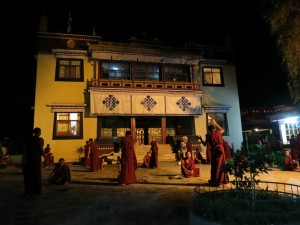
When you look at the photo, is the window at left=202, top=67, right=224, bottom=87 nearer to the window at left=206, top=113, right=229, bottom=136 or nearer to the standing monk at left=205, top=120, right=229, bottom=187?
the window at left=206, top=113, right=229, bottom=136

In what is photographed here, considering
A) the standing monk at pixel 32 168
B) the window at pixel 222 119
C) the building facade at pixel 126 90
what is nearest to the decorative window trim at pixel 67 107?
the building facade at pixel 126 90

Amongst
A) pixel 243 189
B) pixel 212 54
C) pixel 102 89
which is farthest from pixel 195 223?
pixel 212 54

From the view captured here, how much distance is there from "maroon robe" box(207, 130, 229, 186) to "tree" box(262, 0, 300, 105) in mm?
4683

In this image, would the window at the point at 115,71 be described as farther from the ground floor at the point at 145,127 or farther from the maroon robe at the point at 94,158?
the maroon robe at the point at 94,158

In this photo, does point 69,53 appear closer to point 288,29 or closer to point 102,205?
point 288,29

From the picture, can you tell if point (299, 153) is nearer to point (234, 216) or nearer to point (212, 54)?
point (234, 216)

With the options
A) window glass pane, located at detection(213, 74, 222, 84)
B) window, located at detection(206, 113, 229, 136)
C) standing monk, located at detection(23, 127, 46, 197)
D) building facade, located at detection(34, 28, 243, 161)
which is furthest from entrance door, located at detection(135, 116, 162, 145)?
standing monk, located at detection(23, 127, 46, 197)

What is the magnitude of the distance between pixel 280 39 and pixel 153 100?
10.2 m

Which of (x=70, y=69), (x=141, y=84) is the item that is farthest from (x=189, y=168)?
(x=70, y=69)

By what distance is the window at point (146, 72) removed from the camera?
65.2ft

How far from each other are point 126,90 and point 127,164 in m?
10.5

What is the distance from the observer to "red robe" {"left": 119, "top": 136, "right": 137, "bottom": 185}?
7956 mm

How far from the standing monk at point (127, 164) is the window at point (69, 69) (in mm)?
10968

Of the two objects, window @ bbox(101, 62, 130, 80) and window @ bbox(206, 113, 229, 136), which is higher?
window @ bbox(101, 62, 130, 80)
